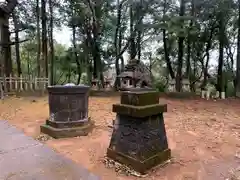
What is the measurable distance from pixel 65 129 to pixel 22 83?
7643 mm

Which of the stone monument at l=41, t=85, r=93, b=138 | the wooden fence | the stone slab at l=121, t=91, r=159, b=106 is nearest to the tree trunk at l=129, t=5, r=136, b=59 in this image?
the wooden fence

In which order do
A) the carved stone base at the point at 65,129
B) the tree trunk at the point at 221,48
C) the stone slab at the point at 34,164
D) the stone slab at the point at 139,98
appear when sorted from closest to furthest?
the stone slab at the point at 34,164, the stone slab at the point at 139,98, the carved stone base at the point at 65,129, the tree trunk at the point at 221,48

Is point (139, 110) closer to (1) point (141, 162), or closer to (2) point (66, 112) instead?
(1) point (141, 162)

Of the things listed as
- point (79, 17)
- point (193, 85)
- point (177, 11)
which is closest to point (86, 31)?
point (79, 17)

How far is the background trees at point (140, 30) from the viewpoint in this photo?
9969 millimetres

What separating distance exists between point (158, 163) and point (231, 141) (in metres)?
1.84

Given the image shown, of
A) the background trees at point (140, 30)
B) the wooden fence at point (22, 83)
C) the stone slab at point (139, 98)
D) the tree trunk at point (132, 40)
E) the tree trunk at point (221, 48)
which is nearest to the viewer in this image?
the stone slab at point (139, 98)

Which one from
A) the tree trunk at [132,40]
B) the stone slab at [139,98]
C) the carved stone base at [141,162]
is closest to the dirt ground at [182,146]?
the carved stone base at [141,162]

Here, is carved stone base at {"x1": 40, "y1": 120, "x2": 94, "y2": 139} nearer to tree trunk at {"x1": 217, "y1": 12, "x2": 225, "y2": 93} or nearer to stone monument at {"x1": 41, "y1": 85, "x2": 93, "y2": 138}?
stone monument at {"x1": 41, "y1": 85, "x2": 93, "y2": 138}

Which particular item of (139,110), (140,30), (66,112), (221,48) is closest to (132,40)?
(140,30)

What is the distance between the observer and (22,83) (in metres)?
10.2

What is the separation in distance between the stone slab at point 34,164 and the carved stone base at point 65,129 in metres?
0.67

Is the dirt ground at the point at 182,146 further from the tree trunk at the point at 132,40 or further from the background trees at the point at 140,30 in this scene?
the tree trunk at the point at 132,40

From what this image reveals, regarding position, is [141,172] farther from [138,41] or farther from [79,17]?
[79,17]
